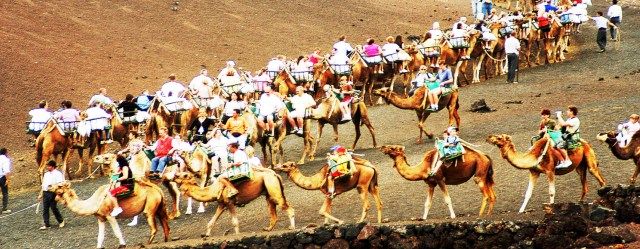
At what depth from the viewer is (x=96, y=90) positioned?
41938 mm

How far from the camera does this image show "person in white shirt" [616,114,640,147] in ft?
77.4

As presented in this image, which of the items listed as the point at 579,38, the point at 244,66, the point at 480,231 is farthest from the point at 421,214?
the point at 579,38

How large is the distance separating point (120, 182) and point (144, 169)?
119 inches

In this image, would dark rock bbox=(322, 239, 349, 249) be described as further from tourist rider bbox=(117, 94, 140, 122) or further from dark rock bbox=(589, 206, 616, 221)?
tourist rider bbox=(117, 94, 140, 122)

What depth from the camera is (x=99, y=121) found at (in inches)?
1225

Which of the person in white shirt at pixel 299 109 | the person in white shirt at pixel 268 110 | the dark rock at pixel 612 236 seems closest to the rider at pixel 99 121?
the person in white shirt at pixel 268 110

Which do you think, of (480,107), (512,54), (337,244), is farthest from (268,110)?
(512,54)

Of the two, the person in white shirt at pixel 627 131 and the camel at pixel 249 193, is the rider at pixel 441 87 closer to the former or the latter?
the person in white shirt at pixel 627 131

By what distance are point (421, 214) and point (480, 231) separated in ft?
6.61

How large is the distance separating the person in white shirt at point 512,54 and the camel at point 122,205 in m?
18.4

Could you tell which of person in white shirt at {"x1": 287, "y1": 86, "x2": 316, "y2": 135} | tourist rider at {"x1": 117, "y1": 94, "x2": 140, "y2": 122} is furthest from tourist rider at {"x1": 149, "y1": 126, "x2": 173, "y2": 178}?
tourist rider at {"x1": 117, "y1": 94, "x2": 140, "y2": 122}

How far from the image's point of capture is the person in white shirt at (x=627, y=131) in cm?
2359

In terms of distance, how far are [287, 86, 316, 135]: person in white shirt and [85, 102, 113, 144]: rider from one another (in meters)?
4.88

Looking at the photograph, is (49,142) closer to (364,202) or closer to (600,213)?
(364,202)
